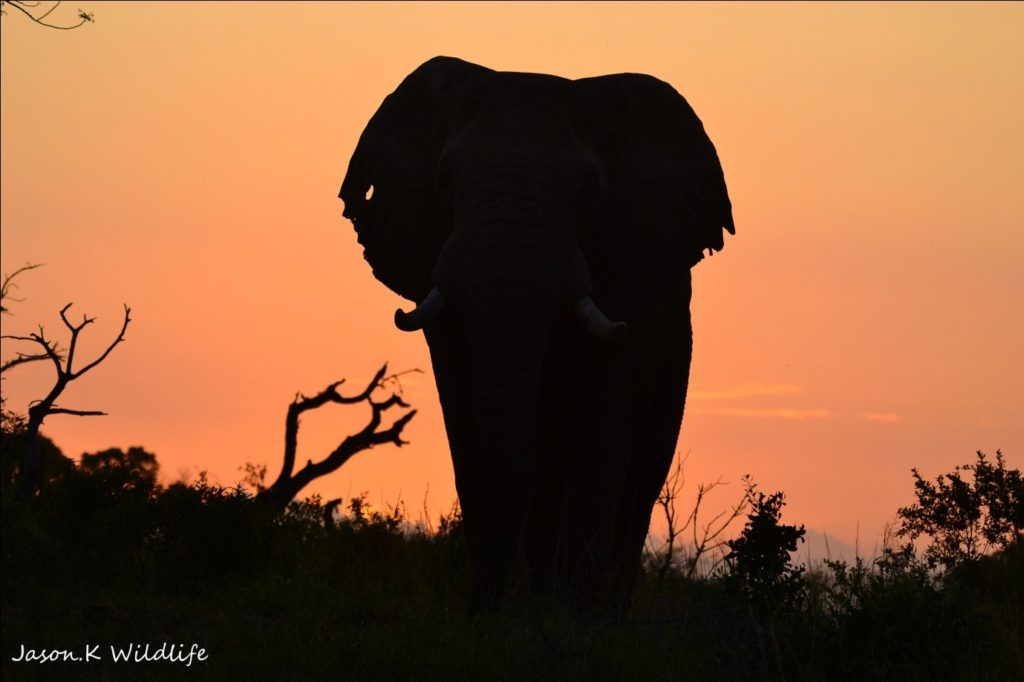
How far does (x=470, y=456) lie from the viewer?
14.0 metres

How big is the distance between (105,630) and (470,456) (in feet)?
10.5

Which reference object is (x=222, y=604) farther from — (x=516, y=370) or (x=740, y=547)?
(x=740, y=547)

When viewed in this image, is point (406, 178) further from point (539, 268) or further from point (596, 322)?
point (596, 322)

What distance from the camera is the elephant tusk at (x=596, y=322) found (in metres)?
12.8

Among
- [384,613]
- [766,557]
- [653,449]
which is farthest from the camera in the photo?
[653,449]

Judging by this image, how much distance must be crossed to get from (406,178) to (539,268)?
2063 mm

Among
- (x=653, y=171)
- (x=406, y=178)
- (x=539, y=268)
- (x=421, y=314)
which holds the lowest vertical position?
(x=421, y=314)

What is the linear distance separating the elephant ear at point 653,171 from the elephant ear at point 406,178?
114 cm

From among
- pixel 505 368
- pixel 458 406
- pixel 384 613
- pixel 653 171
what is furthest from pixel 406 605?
pixel 653 171

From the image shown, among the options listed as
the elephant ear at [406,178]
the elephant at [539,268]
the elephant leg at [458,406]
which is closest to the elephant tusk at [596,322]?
the elephant at [539,268]

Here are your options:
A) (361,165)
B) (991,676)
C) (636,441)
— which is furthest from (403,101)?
(991,676)

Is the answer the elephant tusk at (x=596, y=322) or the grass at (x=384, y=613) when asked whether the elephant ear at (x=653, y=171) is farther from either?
the grass at (x=384, y=613)

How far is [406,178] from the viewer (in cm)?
1457

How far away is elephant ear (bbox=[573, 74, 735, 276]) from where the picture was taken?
14.3 metres
